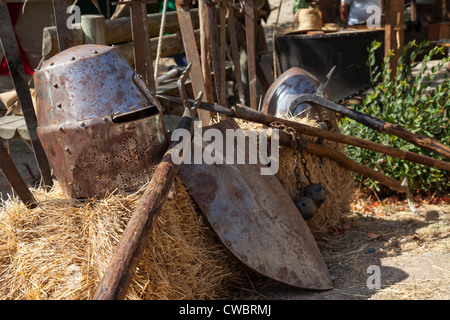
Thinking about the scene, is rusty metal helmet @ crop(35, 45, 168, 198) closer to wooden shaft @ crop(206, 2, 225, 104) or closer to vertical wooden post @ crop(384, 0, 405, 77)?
wooden shaft @ crop(206, 2, 225, 104)

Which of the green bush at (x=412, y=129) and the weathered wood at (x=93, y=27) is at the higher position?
the weathered wood at (x=93, y=27)

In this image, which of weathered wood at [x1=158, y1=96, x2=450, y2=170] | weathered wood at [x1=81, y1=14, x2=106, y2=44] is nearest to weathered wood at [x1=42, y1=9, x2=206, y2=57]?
weathered wood at [x1=81, y1=14, x2=106, y2=44]

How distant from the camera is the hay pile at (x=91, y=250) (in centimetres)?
229

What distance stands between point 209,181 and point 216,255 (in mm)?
412

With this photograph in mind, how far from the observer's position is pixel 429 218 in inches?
163

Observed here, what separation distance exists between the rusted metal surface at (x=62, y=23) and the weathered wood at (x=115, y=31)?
0.28m

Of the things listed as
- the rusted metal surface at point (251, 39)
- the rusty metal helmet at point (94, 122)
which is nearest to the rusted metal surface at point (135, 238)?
the rusty metal helmet at point (94, 122)

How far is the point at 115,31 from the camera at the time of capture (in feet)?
18.7

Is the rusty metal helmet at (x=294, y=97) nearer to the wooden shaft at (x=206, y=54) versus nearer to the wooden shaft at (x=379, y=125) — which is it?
the wooden shaft at (x=379, y=125)

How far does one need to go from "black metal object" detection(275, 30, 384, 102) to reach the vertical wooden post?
49.4 inches

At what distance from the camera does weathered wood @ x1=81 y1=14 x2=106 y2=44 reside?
165 inches

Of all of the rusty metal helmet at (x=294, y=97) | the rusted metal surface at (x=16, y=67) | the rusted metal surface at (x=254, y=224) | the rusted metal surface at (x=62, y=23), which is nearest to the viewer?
the rusted metal surface at (x=254, y=224)

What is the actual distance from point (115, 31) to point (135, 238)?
4.12m

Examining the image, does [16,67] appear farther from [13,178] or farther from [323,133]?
[323,133]
